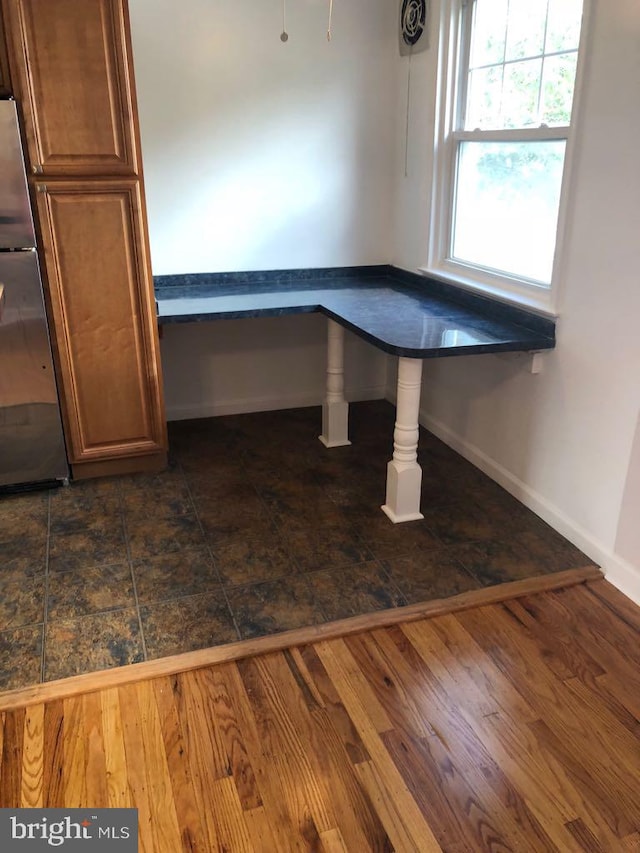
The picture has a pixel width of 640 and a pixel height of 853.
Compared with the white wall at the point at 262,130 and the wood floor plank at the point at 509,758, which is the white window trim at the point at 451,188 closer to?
the white wall at the point at 262,130

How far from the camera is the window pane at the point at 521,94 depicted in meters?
2.63

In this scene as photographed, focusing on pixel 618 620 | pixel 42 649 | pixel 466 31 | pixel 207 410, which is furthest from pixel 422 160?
pixel 42 649

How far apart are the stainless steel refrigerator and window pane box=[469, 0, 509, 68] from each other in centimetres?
184

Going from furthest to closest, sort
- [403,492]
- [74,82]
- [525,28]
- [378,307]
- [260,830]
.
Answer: [378,307]
[403,492]
[525,28]
[74,82]
[260,830]

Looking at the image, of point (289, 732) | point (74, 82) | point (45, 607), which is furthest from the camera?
point (74, 82)

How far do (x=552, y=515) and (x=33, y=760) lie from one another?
76.4 inches

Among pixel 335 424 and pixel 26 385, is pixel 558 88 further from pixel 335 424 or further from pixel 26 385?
pixel 26 385

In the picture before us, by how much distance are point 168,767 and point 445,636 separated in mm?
888

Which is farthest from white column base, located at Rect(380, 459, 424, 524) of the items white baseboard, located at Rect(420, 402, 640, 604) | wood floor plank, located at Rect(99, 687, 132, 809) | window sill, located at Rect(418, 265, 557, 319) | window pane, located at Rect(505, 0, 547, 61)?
window pane, located at Rect(505, 0, 547, 61)

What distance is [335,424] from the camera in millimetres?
3486

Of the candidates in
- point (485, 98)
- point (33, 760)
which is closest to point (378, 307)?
point (485, 98)

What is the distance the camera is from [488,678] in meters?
1.99

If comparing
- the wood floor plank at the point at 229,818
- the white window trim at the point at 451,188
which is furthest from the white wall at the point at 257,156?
the wood floor plank at the point at 229,818

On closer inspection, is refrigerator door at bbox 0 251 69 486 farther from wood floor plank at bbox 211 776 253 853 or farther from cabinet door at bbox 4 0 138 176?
wood floor plank at bbox 211 776 253 853
